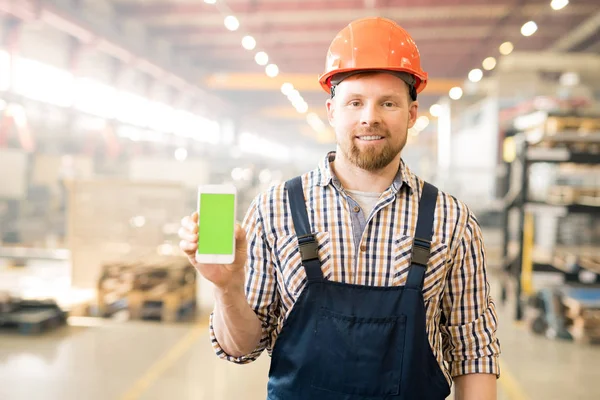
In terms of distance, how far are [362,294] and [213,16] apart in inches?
414

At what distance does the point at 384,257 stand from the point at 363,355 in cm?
27

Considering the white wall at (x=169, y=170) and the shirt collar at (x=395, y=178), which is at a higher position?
the white wall at (x=169, y=170)

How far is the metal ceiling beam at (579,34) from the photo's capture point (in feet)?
37.2

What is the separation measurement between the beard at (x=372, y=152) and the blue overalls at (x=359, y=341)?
21cm

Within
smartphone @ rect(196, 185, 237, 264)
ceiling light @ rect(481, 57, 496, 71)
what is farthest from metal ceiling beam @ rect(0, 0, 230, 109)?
smartphone @ rect(196, 185, 237, 264)

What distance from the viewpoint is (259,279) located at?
1.61 metres

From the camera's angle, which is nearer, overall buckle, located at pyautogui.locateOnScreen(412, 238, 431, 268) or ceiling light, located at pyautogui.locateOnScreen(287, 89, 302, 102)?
overall buckle, located at pyautogui.locateOnScreen(412, 238, 431, 268)

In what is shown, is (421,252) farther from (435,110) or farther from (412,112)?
(435,110)

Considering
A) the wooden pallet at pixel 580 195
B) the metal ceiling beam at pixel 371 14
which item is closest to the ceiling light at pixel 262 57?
the metal ceiling beam at pixel 371 14

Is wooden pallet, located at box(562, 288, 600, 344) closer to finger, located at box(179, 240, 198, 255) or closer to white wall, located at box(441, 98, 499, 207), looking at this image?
white wall, located at box(441, 98, 499, 207)

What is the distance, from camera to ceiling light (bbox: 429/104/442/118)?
58.1ft

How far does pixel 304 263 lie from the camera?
1504 mm

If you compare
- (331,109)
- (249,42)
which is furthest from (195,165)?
(331,109)

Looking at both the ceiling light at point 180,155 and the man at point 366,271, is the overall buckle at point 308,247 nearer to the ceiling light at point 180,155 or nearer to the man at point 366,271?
the man at point 366,271
